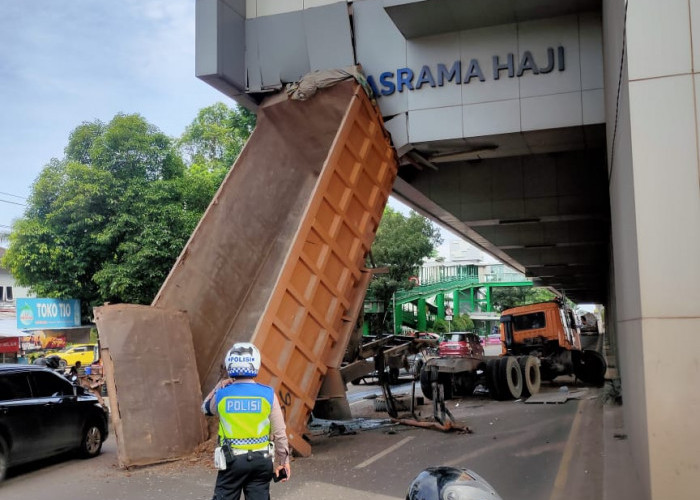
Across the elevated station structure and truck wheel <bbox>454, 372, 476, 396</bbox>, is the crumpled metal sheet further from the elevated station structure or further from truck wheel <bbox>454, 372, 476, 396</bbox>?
truck wheel <bbox>454, 372, 476, 396</bbox>

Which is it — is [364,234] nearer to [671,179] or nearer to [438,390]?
[438,390]

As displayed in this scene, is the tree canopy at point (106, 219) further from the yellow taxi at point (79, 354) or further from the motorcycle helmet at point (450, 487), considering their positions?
the motorcycle helmet at point (450, 487)

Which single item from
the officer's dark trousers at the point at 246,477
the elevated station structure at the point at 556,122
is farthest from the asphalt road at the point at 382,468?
the officer's dark trousers at the point at 246,477

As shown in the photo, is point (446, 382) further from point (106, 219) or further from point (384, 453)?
point (106, 219)

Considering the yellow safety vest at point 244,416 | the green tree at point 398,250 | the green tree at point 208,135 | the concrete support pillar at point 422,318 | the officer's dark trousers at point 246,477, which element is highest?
the green tree at point 208,135

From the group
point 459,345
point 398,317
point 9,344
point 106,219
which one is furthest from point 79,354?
point 398,317

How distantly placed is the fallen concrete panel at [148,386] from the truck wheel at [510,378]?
29.7 feet

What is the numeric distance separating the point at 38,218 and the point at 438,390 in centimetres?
1703

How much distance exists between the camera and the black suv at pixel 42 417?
26.5 feet

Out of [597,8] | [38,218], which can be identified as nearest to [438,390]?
[597,8]

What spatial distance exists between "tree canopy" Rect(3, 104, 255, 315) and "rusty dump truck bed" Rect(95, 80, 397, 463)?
10729 mm

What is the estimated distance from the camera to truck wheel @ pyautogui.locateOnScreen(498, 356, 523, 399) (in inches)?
618

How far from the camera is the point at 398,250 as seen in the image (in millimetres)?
42719

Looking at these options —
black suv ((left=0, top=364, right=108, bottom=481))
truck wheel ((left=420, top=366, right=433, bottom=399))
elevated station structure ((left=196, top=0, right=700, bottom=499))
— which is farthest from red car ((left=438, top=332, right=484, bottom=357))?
black suv ((left=0, top=364, right=108, bottom=481))
